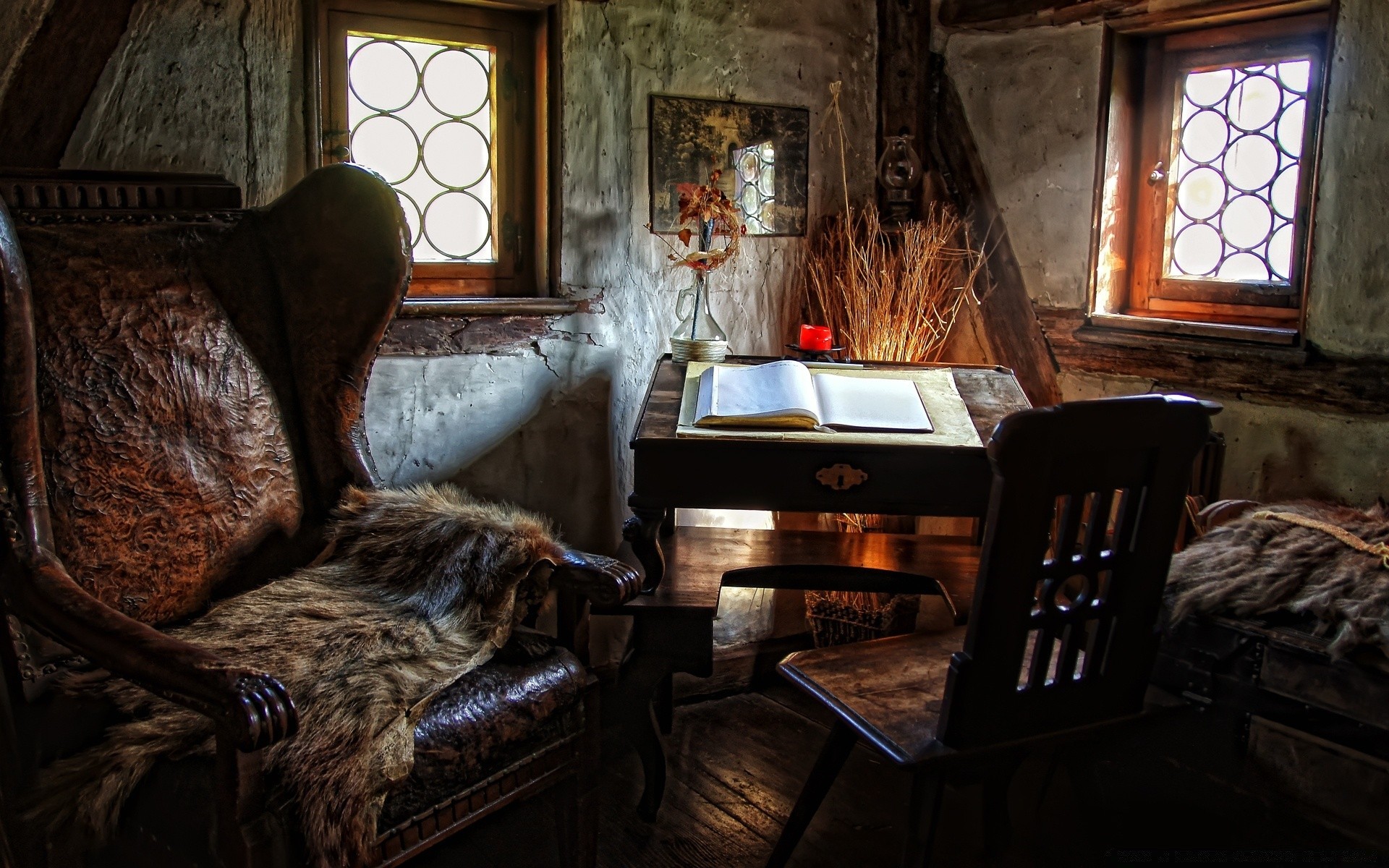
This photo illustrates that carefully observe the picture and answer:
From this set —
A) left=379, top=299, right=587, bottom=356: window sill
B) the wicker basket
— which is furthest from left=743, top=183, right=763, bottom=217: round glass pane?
the wicker basket

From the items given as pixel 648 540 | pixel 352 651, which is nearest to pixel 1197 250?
pixel 648 540

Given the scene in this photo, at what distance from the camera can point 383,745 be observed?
1.39 m

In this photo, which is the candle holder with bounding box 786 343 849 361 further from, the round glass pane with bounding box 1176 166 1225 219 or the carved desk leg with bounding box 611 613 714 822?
the round glass pane with bounding box 1176 166 1225 219

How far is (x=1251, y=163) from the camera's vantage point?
2.68m

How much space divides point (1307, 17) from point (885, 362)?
127 centimetres

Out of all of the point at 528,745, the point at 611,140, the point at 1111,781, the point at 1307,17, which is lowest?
the point at 1111,781

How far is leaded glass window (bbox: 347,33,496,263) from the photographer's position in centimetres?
252

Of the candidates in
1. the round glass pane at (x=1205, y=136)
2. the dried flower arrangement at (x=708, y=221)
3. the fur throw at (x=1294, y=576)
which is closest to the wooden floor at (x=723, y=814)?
the fur throw at (x=1294, y=576)

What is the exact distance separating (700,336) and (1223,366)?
4.29 feet

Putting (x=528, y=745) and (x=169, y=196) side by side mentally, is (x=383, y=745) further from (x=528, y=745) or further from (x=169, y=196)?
(x=169, y=196)

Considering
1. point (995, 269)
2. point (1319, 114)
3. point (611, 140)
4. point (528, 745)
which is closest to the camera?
point (528, 745)

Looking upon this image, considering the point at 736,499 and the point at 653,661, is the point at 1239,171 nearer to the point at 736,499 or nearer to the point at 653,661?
the point at 736,499

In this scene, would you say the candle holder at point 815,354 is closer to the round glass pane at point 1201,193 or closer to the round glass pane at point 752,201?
the round glass pane at point 752,201

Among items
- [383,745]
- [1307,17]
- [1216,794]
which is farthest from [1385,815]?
[1307,17]
